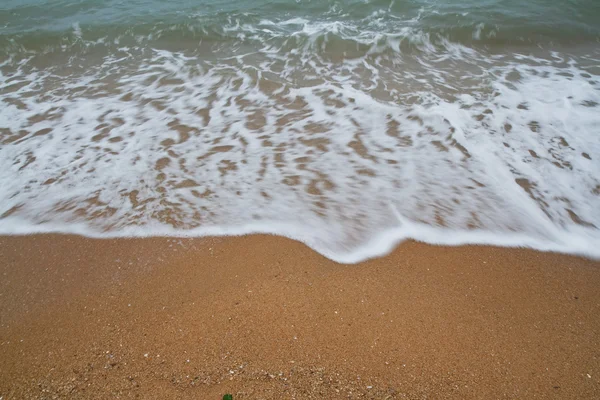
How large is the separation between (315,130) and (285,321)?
238 centimetres

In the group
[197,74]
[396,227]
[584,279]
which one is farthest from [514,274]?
[197,74]

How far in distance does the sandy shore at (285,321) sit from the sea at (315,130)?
0.20 m

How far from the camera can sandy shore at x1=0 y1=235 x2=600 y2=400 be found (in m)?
1.93

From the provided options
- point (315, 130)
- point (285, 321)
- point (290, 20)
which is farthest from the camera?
point (290, 20)

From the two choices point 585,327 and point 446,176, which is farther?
point 446,176

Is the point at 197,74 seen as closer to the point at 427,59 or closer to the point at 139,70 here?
the point at 139,70

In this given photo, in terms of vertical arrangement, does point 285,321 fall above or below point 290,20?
above

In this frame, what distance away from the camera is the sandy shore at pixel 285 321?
6.33 ft

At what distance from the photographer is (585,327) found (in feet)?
7.22

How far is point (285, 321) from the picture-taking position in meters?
2.24

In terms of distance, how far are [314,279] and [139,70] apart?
495 centimetres

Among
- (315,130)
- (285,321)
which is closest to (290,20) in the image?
(315,130)

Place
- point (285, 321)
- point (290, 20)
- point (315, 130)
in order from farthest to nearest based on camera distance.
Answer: point (290, 20), point (315, 130), point (285, 321)

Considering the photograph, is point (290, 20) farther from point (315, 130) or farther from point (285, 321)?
point (285, 321)
